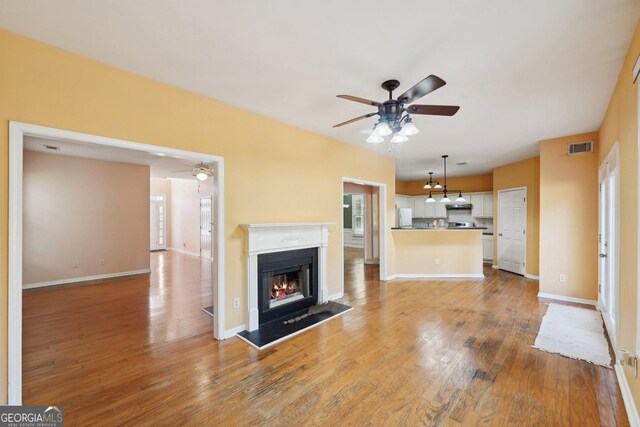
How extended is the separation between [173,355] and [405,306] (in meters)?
3.18

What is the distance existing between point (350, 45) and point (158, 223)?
10.5m

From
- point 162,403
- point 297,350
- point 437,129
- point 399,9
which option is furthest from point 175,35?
point 437,129

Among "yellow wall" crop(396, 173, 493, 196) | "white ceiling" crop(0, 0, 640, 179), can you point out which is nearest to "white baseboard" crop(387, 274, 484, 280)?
"yellow wall" crop(396, 173, 493, 196)

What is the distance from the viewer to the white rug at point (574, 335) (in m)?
2.73

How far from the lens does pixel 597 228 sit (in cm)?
415

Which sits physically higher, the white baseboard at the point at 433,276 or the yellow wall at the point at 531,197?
the yellow wall at the point at 531,197

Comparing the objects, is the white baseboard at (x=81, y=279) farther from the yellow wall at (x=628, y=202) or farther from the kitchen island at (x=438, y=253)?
the yellow wall at (x=628, y=202)

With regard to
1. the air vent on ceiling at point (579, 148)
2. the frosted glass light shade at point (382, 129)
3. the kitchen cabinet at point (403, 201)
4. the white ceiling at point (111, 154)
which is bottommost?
the kitchen cabinet at point (403, 201)

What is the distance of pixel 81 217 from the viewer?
5793 mm

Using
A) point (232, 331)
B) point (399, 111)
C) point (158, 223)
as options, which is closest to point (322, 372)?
point (232, 331)

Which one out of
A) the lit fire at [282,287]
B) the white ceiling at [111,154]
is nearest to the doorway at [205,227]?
the white ceiling at [111,154]

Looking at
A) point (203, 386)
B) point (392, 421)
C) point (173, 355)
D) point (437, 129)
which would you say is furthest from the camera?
point (437, 129)

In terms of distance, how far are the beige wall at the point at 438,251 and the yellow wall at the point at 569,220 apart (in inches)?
55.4

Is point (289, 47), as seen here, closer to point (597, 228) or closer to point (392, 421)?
point (392, 421)
